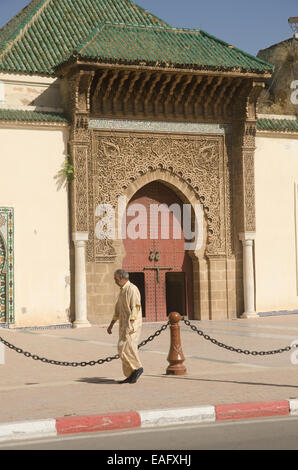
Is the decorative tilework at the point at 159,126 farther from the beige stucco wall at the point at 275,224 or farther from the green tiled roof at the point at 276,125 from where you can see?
the beige stucco wall at the point at 275,224

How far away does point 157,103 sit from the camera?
1862cm

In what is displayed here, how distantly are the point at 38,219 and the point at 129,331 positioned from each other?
877 centimetres

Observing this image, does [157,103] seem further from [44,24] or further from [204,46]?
[44,24]

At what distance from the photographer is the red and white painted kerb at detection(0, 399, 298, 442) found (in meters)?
6.45

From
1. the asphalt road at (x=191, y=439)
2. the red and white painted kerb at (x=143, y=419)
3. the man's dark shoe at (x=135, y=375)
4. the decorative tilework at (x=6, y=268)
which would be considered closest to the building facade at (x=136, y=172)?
the decorative tilework at (x=6, y=268)

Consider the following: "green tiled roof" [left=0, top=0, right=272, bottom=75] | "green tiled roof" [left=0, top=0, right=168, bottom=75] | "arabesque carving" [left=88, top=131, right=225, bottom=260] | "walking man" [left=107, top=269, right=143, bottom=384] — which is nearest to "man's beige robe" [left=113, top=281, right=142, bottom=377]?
"walking man" [left=107, top=269, right=143, bottom=384]

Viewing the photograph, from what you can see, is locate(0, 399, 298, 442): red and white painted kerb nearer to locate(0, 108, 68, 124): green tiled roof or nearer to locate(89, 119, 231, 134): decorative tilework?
locate(0, 108, 68, 124): green tiled roof

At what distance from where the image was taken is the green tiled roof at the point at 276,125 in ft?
63.9

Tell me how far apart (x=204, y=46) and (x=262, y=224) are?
167 inches

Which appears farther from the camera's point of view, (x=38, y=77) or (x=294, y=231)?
(x=294, y=231)
